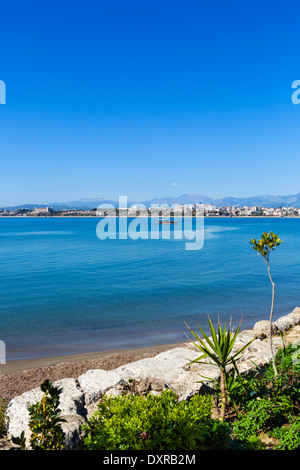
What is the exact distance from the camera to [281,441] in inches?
157

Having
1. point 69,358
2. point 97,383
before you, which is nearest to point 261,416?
point 97,383

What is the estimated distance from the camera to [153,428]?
3475mm

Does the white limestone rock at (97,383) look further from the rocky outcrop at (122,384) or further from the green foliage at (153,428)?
the green foliage at (153,428)

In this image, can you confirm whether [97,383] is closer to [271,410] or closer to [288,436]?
[271,410]

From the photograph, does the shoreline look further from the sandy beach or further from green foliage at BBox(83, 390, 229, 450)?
green foliage at BBox(83, 390, 229, 450)

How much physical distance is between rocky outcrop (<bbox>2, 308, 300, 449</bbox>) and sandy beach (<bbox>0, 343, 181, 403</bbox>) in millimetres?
2308

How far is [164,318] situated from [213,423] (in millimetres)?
10410

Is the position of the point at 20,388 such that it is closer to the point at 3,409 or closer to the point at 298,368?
the point at 3,409

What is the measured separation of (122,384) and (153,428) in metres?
1.93

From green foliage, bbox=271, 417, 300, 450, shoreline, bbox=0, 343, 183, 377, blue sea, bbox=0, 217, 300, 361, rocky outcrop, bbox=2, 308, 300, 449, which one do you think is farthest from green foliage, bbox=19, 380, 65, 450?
blue sea, bbox=0, 217, 300, 361

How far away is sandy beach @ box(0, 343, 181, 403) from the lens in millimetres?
7322

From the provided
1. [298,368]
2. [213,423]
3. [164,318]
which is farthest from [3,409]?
[164,318]

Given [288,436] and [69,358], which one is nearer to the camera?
[288,436]

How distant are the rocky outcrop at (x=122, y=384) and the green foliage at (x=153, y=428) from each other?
0.43 metres
